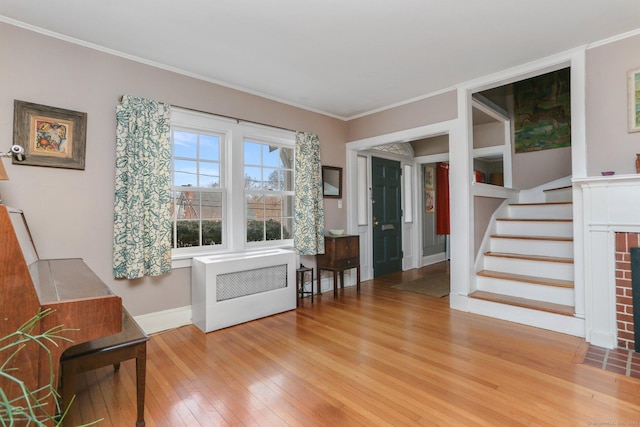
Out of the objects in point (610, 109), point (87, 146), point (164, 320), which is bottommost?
point (164, 320)

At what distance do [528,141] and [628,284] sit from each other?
8.80 ft

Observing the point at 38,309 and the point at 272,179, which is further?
the point at 272,179

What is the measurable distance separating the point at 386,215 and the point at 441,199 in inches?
72.7

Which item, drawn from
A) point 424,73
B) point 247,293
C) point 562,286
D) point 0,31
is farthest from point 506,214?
point 0,31

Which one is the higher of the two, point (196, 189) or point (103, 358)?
point (196, 189)

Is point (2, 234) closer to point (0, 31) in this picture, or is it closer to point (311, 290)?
point (0, 31)

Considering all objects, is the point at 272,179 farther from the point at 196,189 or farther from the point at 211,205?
the point at 196,189

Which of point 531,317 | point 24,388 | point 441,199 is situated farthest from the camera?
point 441,199

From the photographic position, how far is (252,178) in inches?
147

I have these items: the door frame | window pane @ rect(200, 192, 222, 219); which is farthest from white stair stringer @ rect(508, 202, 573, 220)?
window pane @ rect(200, 192, 222, 219)

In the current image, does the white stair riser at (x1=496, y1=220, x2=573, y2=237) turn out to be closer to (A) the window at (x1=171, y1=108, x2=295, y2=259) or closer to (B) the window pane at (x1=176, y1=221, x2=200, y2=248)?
(A) the window at (x1=171, y1=108, x2=295, y2=259)

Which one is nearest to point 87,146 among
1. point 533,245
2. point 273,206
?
point 273,206

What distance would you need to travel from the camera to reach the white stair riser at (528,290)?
2963 millimetres

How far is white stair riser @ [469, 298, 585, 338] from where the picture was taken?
8.92 feet
